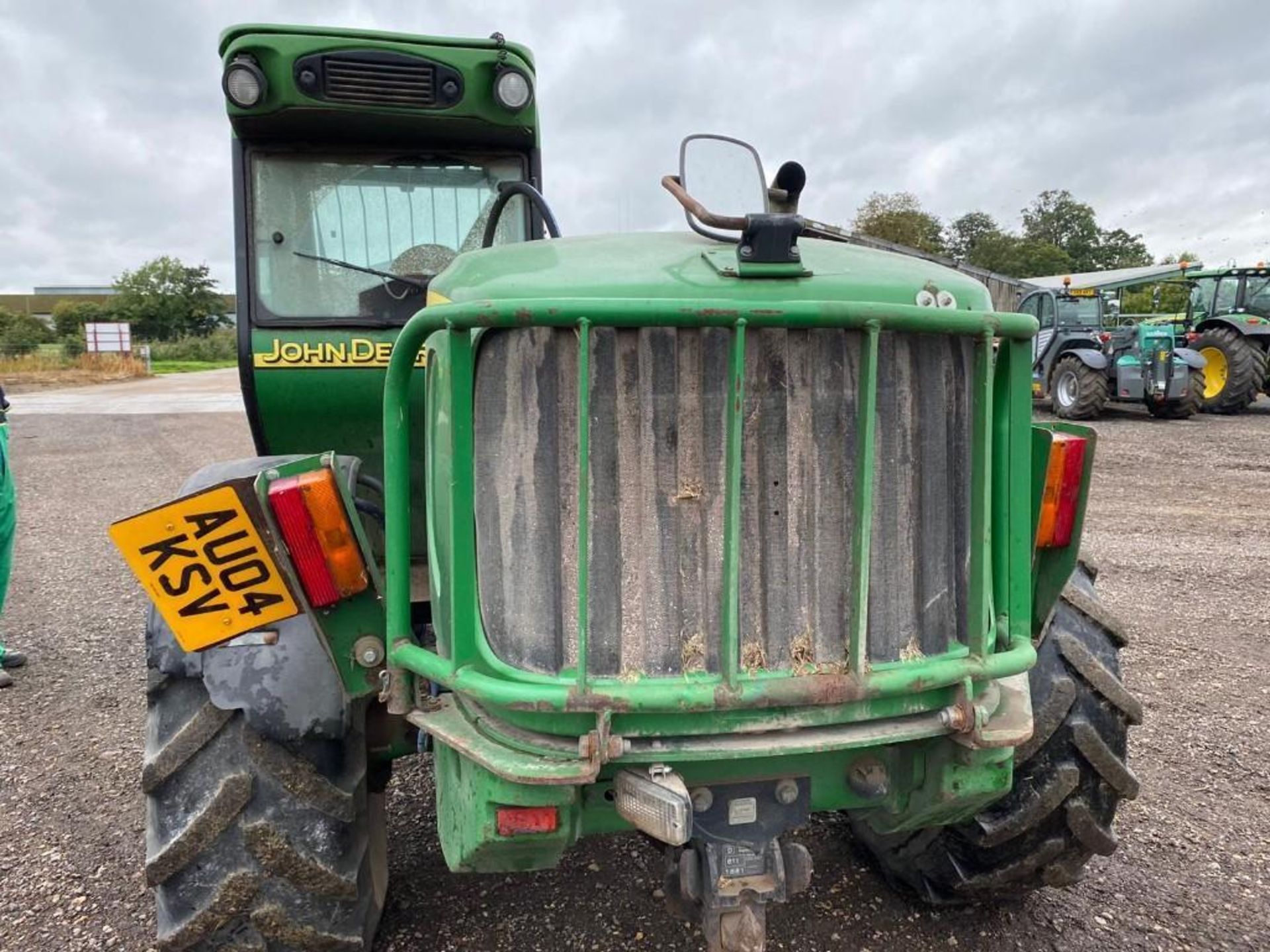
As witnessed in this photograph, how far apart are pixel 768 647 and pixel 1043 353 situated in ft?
50.0

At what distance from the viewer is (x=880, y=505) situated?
1.73m

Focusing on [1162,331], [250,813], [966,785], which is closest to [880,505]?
[966,785]

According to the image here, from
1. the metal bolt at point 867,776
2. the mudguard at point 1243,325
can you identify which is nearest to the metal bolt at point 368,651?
the metal bolt at point 867,776

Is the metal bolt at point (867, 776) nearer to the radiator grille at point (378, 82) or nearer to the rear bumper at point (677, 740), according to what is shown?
the rear bumper at point (677, 740)

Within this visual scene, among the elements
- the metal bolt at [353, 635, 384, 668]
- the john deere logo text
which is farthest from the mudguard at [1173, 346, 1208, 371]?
the metal bolt at [353, 635, 384, 668]

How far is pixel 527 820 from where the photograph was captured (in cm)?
171

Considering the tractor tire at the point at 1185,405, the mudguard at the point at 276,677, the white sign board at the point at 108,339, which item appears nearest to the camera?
the mudguard at the point at 276,677

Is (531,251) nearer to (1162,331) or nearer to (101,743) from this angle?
(101,743)

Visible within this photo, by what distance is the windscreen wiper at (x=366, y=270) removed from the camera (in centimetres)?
297

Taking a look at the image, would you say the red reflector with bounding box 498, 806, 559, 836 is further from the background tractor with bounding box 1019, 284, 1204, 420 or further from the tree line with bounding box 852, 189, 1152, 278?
the tree line with bounding box 852, 189, 1152, 278

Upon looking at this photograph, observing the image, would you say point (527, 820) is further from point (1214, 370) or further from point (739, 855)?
point (1214, 370)

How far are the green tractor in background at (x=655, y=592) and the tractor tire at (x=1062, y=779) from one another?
13 mm

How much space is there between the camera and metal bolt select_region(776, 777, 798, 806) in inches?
71.7

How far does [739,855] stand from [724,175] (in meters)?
1.52
